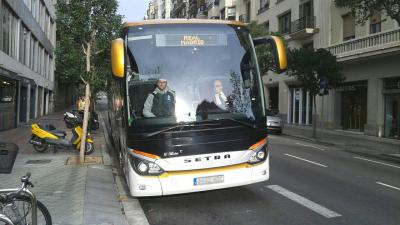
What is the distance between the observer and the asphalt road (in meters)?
6.19

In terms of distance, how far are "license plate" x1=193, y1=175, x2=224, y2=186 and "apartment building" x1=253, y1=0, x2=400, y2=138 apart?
12.8m

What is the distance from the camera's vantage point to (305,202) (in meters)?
7.05

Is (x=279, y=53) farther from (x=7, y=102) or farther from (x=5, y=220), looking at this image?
(x=7, y=102)

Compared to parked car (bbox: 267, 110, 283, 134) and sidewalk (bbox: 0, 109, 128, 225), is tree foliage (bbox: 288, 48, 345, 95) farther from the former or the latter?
sidewalk (bbox: 0, 109, 128, 225)

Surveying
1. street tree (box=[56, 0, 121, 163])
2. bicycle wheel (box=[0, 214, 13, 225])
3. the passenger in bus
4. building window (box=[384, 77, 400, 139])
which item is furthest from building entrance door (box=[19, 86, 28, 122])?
bicycle wheel (box=[0, 214, 13, 225])

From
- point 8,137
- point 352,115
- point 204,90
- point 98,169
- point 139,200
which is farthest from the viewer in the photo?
point 352,115

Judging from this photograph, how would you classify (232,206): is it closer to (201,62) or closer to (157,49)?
(201,62)

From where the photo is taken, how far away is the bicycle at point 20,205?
416 cm

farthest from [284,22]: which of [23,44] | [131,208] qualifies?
[131,208]

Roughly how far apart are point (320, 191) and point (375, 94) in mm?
16820

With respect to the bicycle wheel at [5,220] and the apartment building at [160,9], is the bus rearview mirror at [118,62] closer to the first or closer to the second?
the bicycle wheel at [5,220]

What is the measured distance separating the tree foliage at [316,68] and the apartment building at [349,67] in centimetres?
235

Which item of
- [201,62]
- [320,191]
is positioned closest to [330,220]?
[320,191]

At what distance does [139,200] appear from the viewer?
24.4 feet
